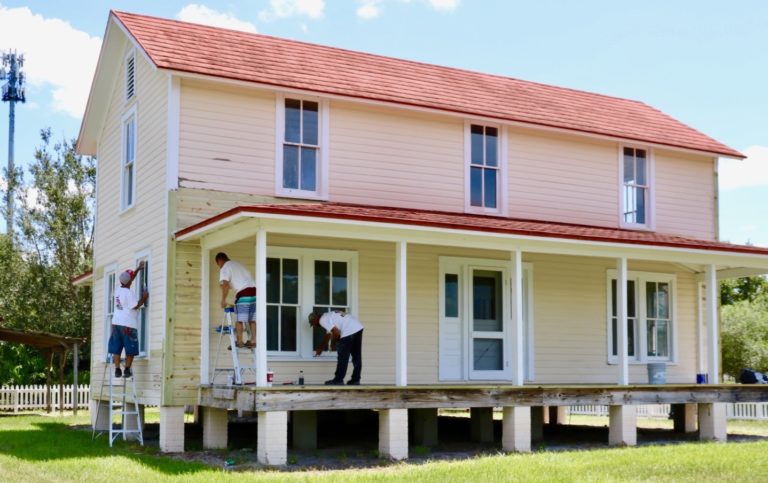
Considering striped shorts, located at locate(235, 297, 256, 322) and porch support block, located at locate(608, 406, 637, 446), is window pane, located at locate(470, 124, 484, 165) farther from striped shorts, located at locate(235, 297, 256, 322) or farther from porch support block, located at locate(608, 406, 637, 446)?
striped shorts, located at locate(235, 297, 256, 322)

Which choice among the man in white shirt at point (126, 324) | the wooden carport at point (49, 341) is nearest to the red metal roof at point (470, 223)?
the man in white shirt at point (126, 324)

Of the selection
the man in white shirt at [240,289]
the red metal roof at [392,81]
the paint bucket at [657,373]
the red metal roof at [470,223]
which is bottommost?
the paint bucket at [657,373]

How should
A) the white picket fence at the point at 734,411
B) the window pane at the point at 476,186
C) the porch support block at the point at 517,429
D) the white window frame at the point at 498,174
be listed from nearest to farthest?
the porch support block at the point at 517,429, the white window frame at the point at 498,174, the window pane at the point at 476,186, the white picket fence at the point at 734,411

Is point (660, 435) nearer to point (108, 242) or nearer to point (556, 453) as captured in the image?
point (556, 453)

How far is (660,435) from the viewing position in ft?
66.3

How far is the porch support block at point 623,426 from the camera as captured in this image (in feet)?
57.2

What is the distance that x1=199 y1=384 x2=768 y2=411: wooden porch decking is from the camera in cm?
1436

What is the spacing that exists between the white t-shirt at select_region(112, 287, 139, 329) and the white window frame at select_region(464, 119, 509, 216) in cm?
632

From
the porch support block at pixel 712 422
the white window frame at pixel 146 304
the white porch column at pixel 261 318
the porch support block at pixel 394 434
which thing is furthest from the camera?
the porch support block at pixel 712 422

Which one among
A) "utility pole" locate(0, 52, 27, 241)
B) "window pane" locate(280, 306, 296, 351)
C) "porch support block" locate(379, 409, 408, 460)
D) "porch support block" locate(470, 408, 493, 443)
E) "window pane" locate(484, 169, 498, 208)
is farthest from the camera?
"utility pole" locate(0, 52, 27, 241)

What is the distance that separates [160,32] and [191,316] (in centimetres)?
540

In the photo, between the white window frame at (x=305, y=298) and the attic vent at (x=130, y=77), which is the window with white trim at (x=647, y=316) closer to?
the white window frame at (x=305, y=298)

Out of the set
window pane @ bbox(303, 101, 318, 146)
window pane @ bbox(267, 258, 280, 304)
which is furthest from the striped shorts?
window pane @ bbox(303, 101, 318, 146)

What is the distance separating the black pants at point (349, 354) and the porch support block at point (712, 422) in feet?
22.6
